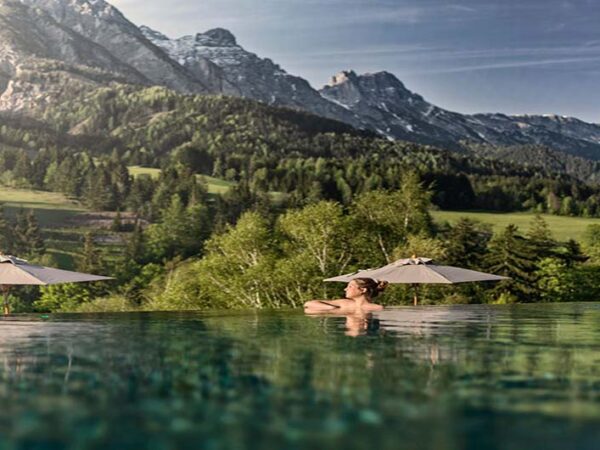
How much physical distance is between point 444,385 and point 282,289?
48972mm

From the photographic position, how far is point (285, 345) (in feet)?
32.9

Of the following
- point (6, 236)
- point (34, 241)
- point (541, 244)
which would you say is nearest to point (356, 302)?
point (541, 244)

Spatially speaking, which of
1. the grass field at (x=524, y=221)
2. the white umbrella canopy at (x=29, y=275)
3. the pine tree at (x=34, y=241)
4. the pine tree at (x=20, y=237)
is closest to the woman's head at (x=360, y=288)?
the white umbrella canopy at (x=29, y=275)

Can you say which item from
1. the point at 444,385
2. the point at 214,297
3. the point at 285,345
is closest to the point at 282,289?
the point at 214,297

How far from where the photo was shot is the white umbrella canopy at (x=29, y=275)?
18172mm

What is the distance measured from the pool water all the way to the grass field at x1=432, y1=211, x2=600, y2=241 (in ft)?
469

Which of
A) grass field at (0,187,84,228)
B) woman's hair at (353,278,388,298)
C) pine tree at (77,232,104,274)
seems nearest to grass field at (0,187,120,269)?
grass field at (0,187,84,228)

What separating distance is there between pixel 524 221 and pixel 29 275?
506ft

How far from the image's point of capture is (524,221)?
162 metres

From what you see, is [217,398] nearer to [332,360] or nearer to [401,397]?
[401,397]

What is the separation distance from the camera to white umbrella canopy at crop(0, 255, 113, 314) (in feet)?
59.6

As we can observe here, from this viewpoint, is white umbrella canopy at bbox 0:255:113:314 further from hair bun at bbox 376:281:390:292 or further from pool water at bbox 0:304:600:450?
pool water at bbox 0:304:600:450

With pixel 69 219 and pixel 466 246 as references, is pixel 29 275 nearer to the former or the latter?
pixel 466 246

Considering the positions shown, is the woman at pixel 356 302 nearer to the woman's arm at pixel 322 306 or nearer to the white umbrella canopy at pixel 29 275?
the woman's arm at pixel 322 306
